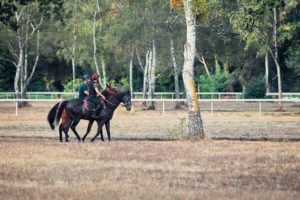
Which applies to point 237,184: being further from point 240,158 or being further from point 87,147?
point 87,147

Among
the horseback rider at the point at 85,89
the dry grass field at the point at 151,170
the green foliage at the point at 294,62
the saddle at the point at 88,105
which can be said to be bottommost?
the dry grass field at the point at 151,170

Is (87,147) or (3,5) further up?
(3,5)

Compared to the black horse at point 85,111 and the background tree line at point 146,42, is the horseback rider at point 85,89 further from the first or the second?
the background tree line at point 146,42

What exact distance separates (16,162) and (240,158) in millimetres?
5212

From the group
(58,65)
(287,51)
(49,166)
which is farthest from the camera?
(58,65)

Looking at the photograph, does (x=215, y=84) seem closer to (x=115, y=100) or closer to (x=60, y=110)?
(x=115, y=100)

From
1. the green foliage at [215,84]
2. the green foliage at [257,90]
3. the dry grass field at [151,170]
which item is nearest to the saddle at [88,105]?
the dry grass field at [151,170]

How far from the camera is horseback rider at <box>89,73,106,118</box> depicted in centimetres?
2845

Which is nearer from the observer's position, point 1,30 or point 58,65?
point 1,30

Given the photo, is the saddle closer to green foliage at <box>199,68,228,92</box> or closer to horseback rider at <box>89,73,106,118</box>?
horseback rider at <box>89,73,106,118</box>

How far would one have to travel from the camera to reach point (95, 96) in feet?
94.3

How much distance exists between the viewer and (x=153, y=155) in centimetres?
2120

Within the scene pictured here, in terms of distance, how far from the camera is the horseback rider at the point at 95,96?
28.5 meters

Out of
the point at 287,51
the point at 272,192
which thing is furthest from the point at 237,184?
the point at 287,51
